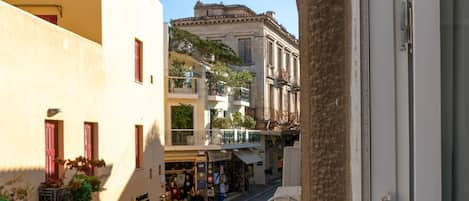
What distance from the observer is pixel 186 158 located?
87.3 ft

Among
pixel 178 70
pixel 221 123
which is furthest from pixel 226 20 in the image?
pixel 178 70

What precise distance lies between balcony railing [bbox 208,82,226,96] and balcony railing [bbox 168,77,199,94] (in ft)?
5.91

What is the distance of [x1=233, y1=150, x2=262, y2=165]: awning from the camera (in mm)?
31939

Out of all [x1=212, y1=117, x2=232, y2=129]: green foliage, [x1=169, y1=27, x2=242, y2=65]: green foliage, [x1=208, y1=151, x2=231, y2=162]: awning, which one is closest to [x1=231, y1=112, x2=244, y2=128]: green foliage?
[x1=212, y1=117, x2=232, y2=129]: green foliage

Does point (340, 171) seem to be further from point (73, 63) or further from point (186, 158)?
point (186, 158)

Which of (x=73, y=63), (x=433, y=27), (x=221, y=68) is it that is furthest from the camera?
(x=221, y=68)

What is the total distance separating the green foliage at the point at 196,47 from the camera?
107 feet

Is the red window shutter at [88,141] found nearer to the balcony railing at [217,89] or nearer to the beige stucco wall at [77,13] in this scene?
the beige stucco wall at [77,13]

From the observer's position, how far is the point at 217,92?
31312 millimetres

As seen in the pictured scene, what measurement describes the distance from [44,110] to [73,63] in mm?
1479

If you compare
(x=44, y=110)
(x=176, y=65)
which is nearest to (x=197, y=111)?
(x=176, y=65)

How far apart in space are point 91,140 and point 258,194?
1944cm

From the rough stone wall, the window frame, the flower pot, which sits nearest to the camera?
the rough stone wall

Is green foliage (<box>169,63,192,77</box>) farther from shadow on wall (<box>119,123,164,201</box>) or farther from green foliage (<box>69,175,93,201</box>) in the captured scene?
green foliage (<box>69,175,93,201</box>)
